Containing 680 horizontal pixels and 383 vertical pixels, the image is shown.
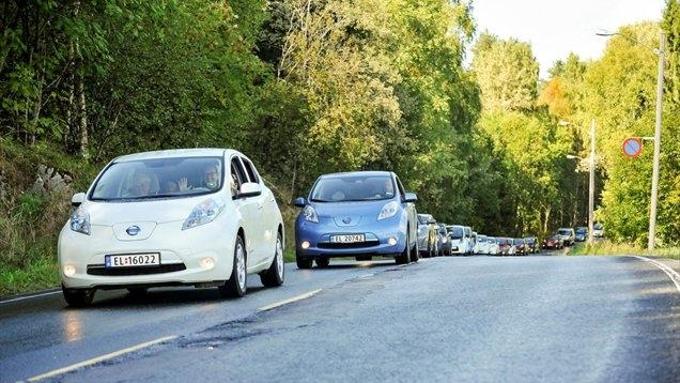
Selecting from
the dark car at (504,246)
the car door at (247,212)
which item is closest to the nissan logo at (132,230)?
the car door at (247,212)

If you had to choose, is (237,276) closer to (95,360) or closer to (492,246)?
(95,360)

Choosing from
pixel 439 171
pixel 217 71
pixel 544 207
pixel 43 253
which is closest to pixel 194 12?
pixel 217 71

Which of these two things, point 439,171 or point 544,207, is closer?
point 439,171

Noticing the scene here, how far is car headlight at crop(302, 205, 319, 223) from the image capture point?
20.6 m

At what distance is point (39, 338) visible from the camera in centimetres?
985

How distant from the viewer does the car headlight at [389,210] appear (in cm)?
2072

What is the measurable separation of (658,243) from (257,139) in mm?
27666

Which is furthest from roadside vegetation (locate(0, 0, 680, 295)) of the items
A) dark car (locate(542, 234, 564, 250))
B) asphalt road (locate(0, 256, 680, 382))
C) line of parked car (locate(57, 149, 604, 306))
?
dark car (locate(542, 234, 564, 250))

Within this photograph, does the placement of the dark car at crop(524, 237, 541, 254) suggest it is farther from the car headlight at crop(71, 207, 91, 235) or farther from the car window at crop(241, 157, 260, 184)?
the car headlight at crop(71, 207, 91, 235)

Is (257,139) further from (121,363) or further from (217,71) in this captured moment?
(121,363)

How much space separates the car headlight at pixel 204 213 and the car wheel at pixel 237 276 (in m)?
0.46

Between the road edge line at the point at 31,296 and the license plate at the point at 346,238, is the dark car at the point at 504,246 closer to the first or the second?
the license plate at the point at 346,238

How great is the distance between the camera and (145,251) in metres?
12.5

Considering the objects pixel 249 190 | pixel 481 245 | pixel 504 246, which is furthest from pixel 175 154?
pixel 504 246
